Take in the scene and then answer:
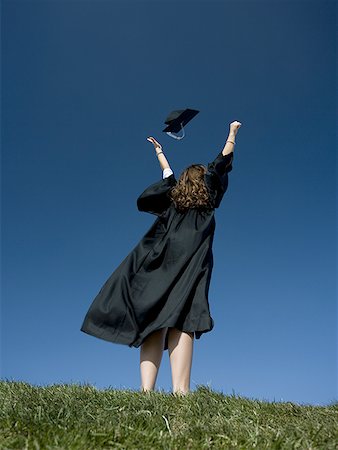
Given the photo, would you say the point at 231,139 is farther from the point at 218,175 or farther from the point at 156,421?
the point at 156,421

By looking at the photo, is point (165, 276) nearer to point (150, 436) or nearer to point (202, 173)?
point (202, 173)

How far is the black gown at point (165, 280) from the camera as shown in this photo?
18.2ft

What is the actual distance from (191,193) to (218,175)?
327 mm

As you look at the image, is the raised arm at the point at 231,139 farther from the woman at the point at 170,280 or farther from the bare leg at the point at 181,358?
the bare leg at the point at 181,358

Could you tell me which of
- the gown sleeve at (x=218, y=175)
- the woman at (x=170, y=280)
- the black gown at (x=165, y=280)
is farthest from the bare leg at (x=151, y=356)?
the gown sleeve at (x=218, y=175)

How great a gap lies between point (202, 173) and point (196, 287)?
1.20 m

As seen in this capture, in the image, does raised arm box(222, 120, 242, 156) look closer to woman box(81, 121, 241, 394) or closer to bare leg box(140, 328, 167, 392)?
woman box(81, 121, 241, 394)

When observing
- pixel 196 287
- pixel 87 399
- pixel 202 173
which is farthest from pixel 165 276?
pixel 87 399

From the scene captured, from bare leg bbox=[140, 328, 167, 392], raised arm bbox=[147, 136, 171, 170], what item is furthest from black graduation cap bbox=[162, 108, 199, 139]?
bare leg bbox=[140, 328, 167, 392]

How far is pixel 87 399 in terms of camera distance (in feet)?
14.8

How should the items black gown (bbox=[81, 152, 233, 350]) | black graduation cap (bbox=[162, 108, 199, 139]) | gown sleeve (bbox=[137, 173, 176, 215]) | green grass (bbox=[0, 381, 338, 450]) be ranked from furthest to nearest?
black graduation cap (bbox=[162, 108, 199, 139])
gown sleeve (bbox=[137, 173, 176, 215])
black gown (bbox=[81, 152, 233, 350])
green grass (bbox=[0, 381, 338, 450])

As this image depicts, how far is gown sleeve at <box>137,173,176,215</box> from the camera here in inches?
243

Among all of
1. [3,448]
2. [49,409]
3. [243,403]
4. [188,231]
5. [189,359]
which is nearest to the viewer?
[3,448]

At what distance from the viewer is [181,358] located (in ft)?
17.8
